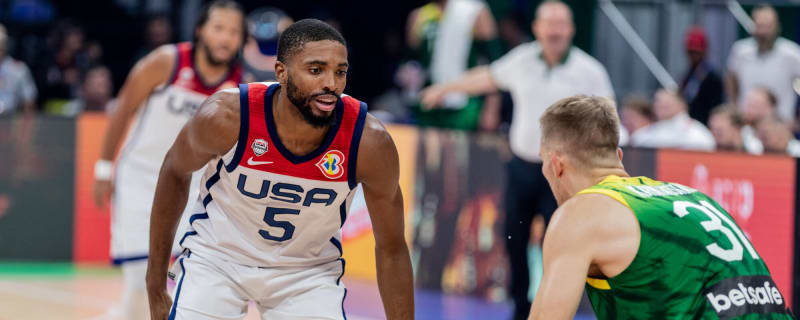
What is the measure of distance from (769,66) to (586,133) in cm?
665

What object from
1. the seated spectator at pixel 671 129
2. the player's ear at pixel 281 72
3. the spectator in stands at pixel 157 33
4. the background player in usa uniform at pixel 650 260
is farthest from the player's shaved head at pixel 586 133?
the spectator in stands at pixel 157 33

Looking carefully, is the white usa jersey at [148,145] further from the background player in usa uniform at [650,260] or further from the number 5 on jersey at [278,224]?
the background player in usa uniform at [650,260]

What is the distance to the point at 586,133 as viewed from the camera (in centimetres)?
320

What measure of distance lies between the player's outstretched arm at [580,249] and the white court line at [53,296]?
501cm

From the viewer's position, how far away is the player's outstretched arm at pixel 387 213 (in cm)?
380

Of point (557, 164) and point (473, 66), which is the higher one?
point (557, 164)

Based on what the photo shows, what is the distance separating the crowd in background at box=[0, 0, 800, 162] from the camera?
322 inches

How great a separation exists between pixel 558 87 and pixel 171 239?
370 cm

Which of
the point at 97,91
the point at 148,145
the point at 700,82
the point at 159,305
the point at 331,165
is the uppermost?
the point at 331,165

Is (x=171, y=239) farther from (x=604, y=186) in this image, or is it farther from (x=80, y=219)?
(x=80, y=219)

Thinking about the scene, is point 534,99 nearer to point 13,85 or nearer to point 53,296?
point 53,296

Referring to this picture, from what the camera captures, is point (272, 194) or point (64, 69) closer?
point (272, 194)

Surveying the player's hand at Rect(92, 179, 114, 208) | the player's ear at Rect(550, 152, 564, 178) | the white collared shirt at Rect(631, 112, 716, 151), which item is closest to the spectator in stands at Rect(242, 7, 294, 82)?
the player's hand at Rect(92, 179, 114, 208)

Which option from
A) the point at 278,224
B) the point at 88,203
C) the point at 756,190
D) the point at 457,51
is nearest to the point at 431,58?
the point at 457,51
